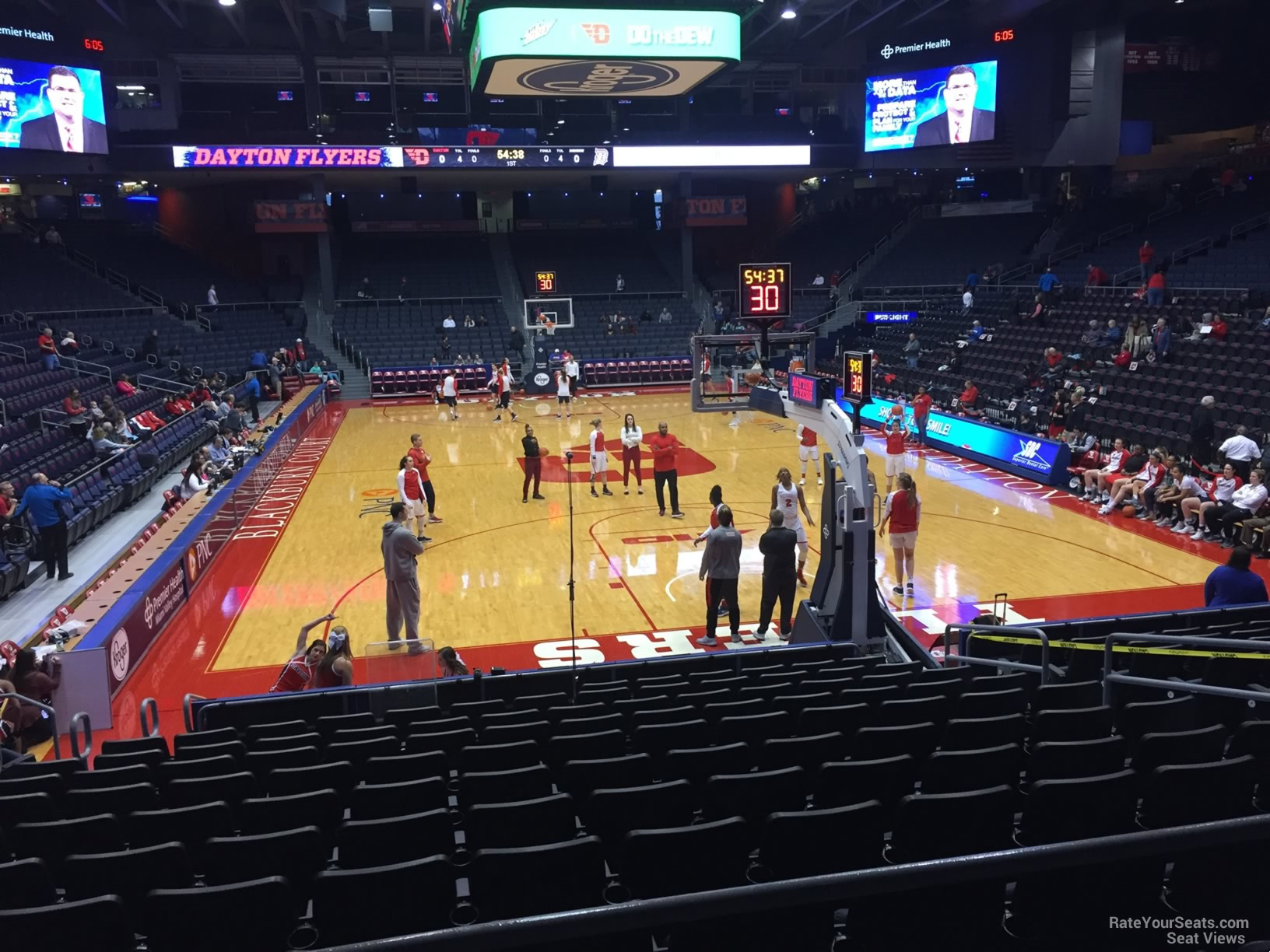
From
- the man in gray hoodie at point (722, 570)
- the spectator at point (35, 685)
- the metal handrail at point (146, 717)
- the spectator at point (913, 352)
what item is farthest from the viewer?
the spectator at point (913, 352)

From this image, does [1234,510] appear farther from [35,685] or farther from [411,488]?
[35,685]

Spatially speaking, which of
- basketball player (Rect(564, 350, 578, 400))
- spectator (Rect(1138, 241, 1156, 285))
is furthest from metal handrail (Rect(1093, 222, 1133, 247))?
basketball player (Rect(564, 350, 578, 400))

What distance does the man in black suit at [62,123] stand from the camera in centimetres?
2841

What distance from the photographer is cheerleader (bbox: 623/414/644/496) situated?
18.0m

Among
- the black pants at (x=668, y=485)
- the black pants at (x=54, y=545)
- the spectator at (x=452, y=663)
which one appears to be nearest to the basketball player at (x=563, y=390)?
the black pants at (x=668, y=485)

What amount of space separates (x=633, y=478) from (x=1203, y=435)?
34.6 ft

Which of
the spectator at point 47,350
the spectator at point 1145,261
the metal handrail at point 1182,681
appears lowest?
the metal handrail at point 1182,681

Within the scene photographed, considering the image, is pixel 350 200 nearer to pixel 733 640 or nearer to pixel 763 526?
pixel 763 526

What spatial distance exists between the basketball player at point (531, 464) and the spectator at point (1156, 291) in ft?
53.2

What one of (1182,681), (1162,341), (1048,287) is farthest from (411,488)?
(1048,287)

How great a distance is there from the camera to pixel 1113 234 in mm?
32625

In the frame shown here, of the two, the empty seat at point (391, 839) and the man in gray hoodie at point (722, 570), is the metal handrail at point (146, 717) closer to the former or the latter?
the empty seat at point (391, 839)

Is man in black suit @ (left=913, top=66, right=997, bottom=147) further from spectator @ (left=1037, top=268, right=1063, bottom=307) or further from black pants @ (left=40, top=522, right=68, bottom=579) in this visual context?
black pants @ (left=40, top=522, right=68, bottom=579)

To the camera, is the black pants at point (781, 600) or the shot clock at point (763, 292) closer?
the black pants at point (781, 600)
